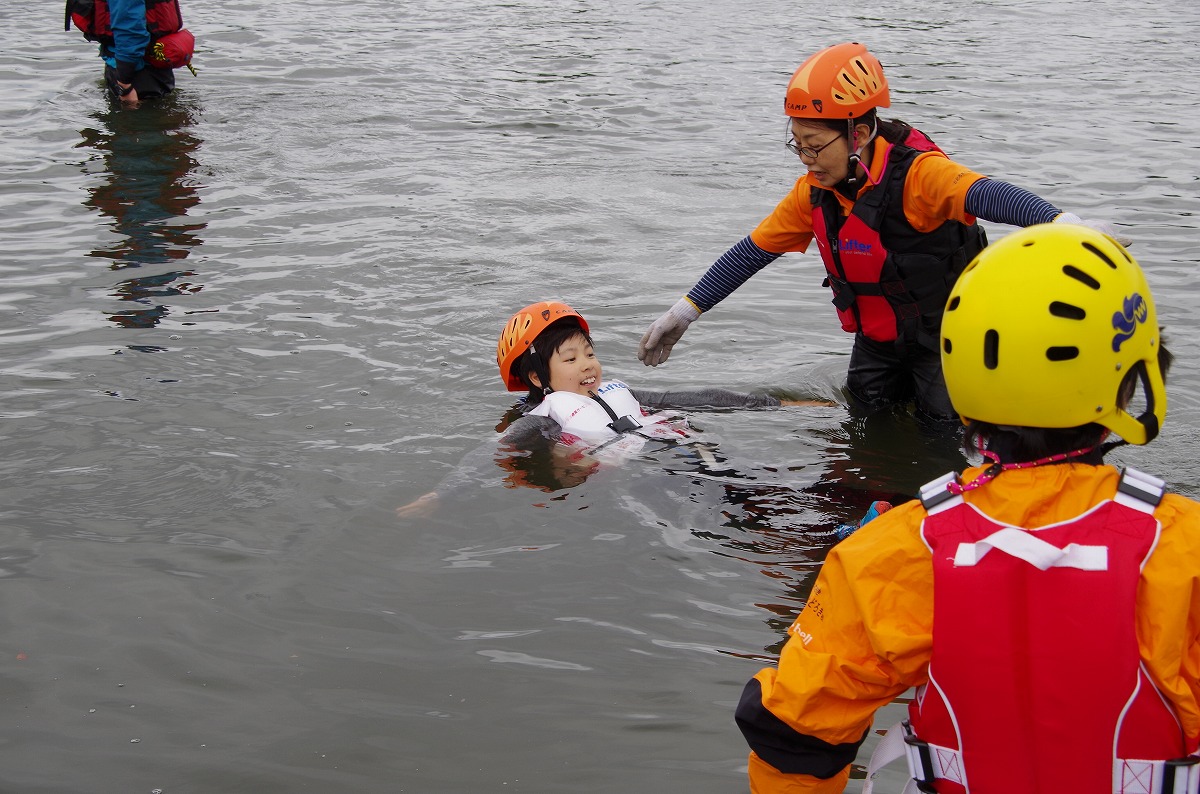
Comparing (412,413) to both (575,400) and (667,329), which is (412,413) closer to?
(575,400)

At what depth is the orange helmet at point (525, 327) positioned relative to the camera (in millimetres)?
6652

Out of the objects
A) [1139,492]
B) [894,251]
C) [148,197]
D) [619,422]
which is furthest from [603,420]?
[148,197]

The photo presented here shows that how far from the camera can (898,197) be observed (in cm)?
555

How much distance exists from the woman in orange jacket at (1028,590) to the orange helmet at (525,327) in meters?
4.34

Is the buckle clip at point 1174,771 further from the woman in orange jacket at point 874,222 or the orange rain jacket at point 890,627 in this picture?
the woman in orange jacket at point 874,222

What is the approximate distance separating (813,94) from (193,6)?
59.8ft

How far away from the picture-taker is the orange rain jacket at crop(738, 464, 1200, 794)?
2.13m

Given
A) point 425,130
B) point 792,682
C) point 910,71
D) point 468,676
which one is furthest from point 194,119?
point 792,682

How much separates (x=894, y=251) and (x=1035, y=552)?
3733mm

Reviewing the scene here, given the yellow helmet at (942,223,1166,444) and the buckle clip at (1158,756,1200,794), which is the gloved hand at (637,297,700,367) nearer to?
the yellow helmet at (942,223,1166,444)

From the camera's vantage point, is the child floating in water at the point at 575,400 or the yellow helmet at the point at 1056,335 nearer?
the yellow helmet at the point at 1056,335

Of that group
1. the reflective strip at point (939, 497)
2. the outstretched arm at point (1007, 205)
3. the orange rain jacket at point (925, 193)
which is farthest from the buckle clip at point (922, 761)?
the orange rain jacket at point (925, 193)

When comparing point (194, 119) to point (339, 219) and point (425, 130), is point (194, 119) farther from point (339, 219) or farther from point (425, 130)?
point (339, 219)

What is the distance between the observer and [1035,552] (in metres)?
2.18
